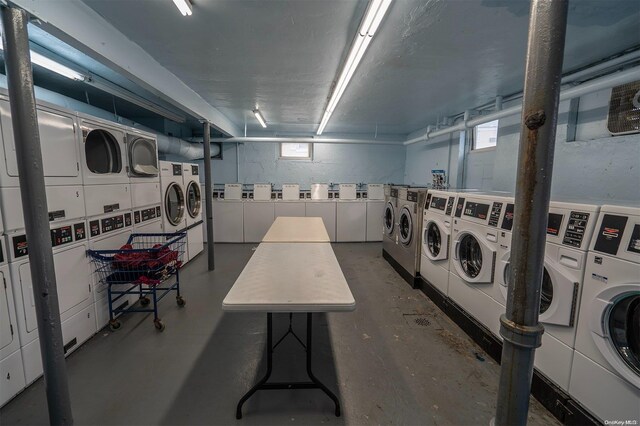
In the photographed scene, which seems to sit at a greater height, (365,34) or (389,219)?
(365,34)

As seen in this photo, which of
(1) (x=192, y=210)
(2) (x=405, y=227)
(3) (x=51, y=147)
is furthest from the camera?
(1) (x=192, y=210)

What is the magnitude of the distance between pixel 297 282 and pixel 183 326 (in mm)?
1794

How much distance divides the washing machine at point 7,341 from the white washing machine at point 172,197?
6.86 ft

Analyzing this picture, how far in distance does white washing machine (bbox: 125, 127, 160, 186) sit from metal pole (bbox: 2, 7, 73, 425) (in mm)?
1790

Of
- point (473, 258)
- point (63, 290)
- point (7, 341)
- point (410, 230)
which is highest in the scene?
point (410, 230)

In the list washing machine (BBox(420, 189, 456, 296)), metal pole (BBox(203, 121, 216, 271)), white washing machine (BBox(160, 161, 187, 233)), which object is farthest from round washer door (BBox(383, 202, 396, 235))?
white washing machine (BBox(160, 161, 187, 233))

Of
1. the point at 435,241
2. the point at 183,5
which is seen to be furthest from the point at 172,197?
the point at 435,241

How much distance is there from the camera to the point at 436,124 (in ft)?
18.6

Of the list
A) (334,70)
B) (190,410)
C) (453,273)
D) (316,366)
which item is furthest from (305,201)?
(190,410)

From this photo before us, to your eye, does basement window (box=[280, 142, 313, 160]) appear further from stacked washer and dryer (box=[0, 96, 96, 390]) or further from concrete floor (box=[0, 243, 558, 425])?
stacked washer and dryer (box=[0, 96, 96, 390])

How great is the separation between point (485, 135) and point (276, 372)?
504 cm

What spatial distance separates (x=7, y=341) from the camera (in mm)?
1714

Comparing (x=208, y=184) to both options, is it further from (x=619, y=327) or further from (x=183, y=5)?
(x=619, y=327)

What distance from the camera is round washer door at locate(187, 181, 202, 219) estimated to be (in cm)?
464
